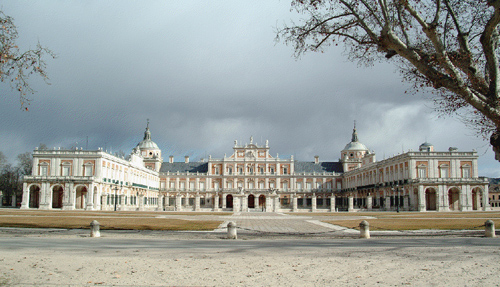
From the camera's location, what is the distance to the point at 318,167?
8644 cm

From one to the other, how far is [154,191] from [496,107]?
74250 millimetres

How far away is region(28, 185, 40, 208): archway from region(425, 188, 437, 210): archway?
163ft

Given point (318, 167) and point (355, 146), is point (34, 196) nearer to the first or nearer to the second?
point (318, 167)

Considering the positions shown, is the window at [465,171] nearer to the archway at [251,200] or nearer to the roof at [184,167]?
the archway at [251,200]

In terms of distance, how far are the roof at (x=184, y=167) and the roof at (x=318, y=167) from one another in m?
18.9

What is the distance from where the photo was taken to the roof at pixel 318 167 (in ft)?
281

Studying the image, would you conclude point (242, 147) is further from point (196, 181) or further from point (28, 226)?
point (28, 226)

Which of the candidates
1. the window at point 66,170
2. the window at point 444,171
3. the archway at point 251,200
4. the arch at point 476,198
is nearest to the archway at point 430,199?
the window at point 444,171

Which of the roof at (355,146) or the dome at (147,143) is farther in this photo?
the roof at (355,146)

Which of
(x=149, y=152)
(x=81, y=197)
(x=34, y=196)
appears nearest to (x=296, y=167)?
(x=149, y=152)

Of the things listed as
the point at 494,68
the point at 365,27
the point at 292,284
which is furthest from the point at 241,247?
the point at 494,68

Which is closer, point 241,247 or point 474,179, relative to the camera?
point 241,247

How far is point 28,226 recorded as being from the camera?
1897cm

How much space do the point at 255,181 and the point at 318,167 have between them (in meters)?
13.7
